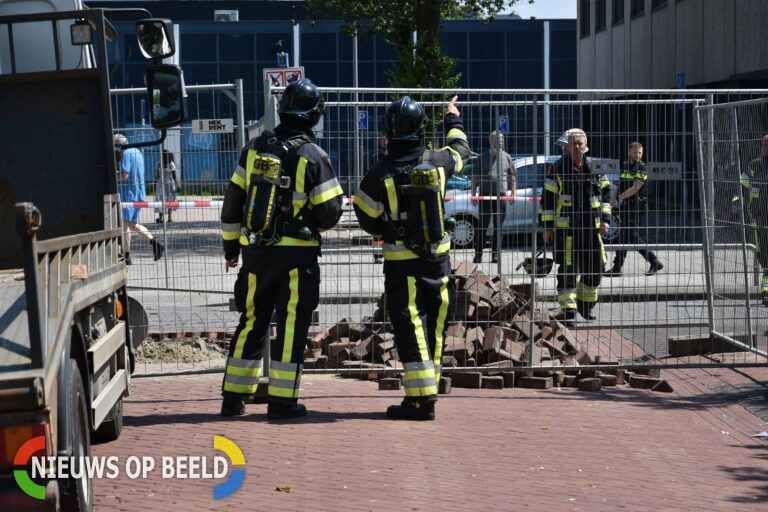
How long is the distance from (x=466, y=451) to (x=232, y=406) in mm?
1729

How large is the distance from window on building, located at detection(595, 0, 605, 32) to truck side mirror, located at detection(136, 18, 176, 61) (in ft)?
108

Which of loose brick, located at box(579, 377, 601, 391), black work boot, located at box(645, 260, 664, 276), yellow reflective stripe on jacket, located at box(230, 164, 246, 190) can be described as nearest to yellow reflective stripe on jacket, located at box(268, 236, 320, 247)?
yellow reflective stripe on jacket, located at box(230, 164, 246, 190)

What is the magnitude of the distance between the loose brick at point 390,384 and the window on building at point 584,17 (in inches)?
1327

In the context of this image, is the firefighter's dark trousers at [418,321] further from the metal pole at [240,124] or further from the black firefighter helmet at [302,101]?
the metal pole at [240,124]

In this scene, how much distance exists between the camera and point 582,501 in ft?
18.3

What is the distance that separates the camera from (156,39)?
649 centimetres

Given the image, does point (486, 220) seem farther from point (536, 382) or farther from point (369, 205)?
point (369, 205)

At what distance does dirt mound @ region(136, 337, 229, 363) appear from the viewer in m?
9.67

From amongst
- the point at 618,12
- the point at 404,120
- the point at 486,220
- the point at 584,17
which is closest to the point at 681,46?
the point at 618,12

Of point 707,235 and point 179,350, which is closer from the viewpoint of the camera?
point 707,235

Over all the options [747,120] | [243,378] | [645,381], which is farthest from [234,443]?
[747,120]

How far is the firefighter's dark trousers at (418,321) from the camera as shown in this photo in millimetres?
7277

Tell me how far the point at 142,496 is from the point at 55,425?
169cm

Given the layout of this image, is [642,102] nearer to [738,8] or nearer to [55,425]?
[55,425]
